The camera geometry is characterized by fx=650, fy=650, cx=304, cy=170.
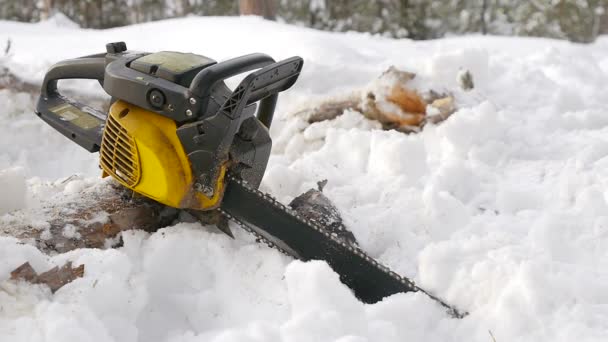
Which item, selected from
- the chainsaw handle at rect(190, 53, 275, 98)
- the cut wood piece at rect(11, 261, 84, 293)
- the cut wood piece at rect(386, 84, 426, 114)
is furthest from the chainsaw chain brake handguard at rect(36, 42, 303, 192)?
the cut wood piece at rect(386, 84, 426, 114)

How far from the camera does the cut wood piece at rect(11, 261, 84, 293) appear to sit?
6.41ft

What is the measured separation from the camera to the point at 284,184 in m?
2.96

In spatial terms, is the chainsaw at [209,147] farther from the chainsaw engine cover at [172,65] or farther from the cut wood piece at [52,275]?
the cut wood piece at [52,275]

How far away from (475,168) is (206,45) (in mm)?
2883

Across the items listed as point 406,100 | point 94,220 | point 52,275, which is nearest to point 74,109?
point 94,220

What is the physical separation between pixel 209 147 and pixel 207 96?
0.59 ft

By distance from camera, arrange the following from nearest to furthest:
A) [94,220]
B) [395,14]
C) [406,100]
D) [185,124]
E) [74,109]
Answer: [185,124], [94,220], [74,109], [406,100], [395,14]

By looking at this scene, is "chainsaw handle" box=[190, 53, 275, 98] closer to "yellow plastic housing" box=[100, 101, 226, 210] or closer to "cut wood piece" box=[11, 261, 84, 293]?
"yellow plastic housing" box=[100, 101, 226, 210]

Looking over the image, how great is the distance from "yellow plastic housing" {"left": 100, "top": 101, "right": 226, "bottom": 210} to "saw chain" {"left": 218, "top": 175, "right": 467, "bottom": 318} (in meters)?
0.10

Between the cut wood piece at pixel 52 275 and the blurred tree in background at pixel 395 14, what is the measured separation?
32.5ft

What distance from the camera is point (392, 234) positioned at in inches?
104

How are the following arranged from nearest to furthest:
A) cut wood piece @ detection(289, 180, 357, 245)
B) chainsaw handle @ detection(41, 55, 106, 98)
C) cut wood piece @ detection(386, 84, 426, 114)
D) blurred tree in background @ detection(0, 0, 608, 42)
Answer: cut wood piece @ detection(289, 180, 357, 245) → chainsaw handle @ detection(41, 55, 106, 98) → cut wood piece @ detection(386, 84, 426, 114) → blurred tree in background @ detection(0, 0, 608, 42)

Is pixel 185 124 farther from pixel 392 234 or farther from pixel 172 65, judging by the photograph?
pixel 392 234

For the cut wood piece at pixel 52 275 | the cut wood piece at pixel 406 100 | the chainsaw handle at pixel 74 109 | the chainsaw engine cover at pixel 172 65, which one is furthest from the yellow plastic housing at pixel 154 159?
the cut wood piece at pixel 406 100
